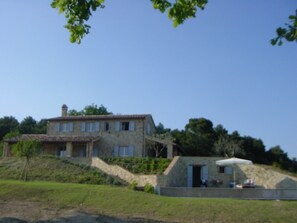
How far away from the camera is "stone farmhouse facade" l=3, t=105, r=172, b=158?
43.6m

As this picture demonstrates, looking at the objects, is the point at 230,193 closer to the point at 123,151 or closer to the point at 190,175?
the point at 190,175

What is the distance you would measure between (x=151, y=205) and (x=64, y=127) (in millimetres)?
26211

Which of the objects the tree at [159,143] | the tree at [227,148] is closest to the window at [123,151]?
the tree at [159,143]

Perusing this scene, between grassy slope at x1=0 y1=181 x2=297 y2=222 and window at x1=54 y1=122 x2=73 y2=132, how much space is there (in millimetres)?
20084

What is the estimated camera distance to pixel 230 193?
27.0 metres

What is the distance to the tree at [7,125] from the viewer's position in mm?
69938

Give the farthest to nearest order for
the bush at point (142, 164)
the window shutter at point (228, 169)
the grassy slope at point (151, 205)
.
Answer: the window shutter at point (228, 169) < the bush at point (142, 164) < the grassy slope at point (151, 205)

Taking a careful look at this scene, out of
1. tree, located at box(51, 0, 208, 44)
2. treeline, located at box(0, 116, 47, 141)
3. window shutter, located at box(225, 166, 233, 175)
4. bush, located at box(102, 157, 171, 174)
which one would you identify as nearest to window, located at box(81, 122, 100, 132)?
bush, located at box(102, 157, 171, 174)

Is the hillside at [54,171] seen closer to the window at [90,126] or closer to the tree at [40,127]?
the window at [90,126]

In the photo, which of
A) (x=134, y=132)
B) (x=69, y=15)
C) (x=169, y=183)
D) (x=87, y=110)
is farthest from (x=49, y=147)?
(x=69, y=15)

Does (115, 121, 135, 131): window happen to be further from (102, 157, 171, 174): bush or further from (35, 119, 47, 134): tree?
(35, 119, 47, 134): tree

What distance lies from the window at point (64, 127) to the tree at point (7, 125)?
2408 centimetres

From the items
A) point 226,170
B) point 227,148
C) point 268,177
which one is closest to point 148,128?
point 226,170

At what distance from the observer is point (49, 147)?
4597 centimetres
